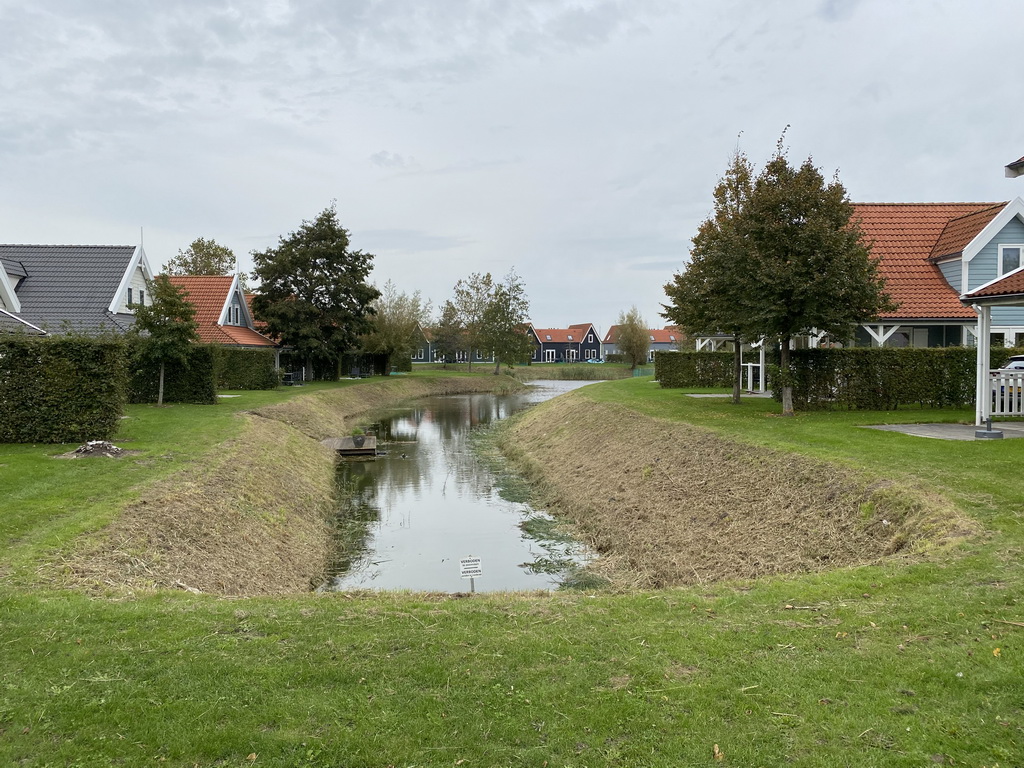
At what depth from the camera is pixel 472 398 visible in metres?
51.1

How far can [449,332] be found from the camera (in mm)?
77250

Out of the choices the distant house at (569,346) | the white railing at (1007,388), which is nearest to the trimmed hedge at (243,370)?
the white railing at (1007,388)

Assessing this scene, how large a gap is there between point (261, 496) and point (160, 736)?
1020 cm

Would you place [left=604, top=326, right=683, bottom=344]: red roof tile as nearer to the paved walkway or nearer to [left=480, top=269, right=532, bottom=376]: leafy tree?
[left=480, top=269, right=532, bottom=376]: leafy tree

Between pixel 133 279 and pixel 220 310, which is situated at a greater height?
pixel 133 279

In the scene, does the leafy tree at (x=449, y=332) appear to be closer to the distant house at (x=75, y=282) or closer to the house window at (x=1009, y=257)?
the distant house at (x=75, y=282)

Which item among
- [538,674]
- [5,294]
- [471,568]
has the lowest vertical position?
[471,568]

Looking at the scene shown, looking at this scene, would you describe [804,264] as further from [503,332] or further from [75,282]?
[503,332]

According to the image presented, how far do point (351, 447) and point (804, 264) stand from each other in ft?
49.4

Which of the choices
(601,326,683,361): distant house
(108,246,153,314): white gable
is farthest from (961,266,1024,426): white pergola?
(601,326,683,361): distant house

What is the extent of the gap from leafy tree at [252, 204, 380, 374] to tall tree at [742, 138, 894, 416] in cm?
3026

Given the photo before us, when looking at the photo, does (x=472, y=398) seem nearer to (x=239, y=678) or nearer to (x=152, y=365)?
(x=152, y=365)

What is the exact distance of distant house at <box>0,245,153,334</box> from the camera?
2888 cm

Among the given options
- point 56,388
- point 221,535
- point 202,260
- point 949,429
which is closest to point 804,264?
point 949,429
